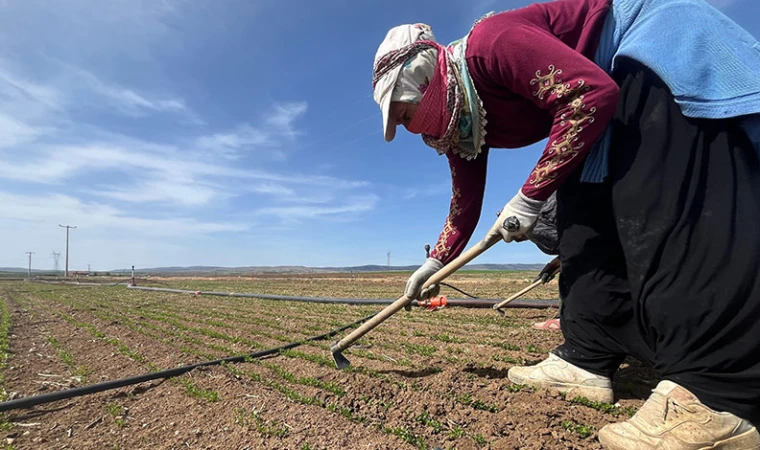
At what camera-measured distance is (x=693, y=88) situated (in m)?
1.19

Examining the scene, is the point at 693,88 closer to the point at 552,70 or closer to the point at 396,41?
the point at 552,70

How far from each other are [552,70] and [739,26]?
60cm

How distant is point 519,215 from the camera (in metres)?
1.58

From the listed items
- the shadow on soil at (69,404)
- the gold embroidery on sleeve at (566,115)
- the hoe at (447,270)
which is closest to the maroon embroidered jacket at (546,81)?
the gold embroidery on sleeve at (566,115)

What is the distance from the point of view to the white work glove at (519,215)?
155 cm

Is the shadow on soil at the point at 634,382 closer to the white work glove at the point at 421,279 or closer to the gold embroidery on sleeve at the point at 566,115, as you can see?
the white work glove at the point at 421,279

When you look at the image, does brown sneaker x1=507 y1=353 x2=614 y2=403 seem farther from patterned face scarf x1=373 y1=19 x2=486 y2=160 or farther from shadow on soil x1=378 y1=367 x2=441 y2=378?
patterned face scarf x1=373 y1=19 x2=486 y2=160

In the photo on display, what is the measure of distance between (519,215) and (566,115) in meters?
0.42

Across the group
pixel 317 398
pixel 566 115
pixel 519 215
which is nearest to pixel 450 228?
pixel 519 215

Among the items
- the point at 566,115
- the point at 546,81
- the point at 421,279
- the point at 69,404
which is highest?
the point at 546,81

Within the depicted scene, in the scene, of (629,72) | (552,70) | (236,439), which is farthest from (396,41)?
(236,439)

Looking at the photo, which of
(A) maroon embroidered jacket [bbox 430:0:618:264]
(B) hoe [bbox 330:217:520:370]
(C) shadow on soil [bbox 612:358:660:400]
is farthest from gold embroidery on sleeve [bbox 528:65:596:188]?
(C) shadow on soil [bbox 612:358:660:400]

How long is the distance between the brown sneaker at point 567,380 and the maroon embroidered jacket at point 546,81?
0.91 meters

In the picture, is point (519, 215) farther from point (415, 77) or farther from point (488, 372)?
point (488, 372)
